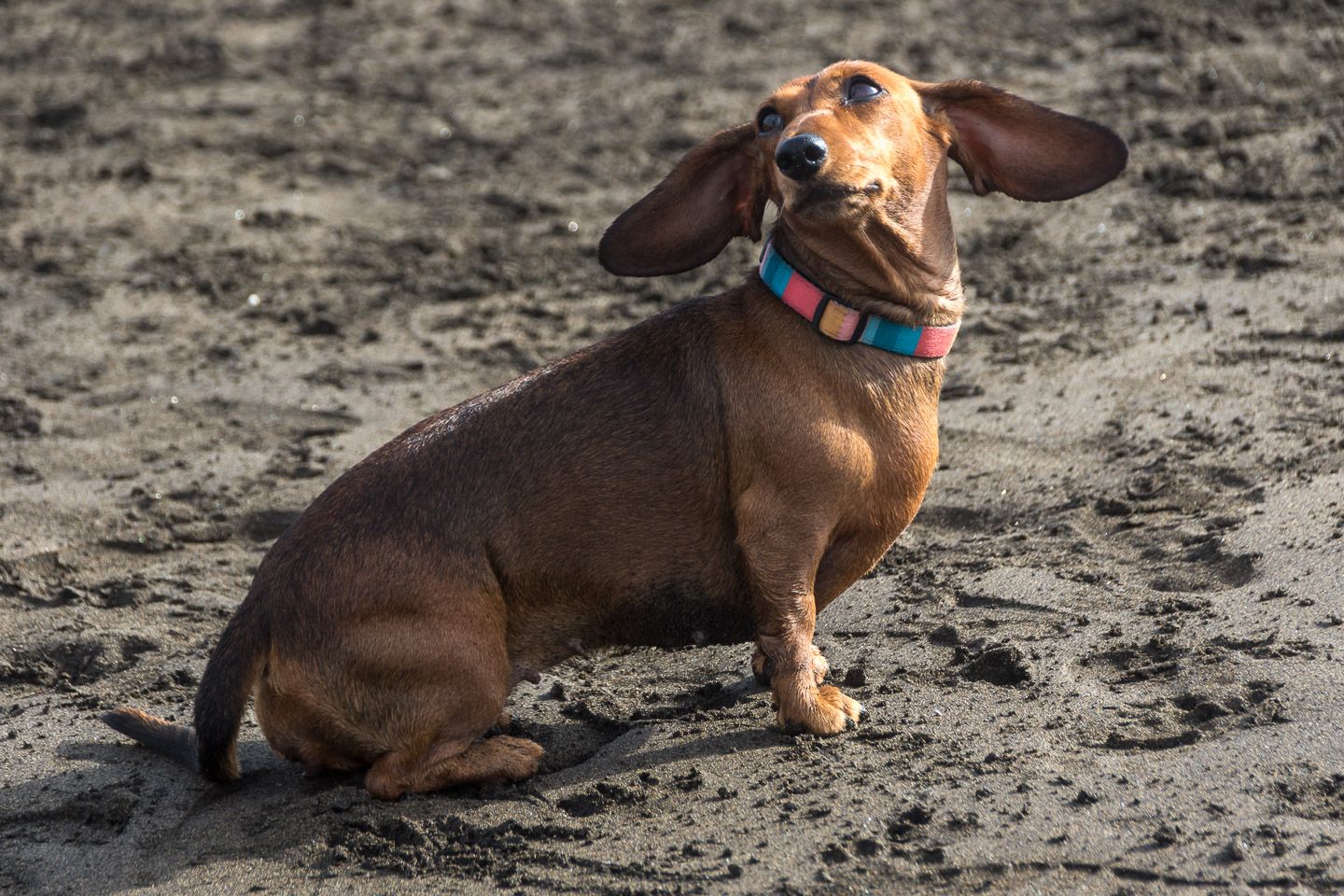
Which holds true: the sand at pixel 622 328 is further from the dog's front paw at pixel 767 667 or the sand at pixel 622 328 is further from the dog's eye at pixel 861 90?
the dog's eye at pixel 861 90

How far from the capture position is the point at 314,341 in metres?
7.56

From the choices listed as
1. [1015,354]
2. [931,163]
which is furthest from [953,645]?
[1015,354]

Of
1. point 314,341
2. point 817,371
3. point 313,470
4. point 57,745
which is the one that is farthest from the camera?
point 314,341

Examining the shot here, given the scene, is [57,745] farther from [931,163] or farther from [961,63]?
[961,63]

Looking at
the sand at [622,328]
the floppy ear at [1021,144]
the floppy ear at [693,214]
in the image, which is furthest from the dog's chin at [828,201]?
the sand at [622,328]

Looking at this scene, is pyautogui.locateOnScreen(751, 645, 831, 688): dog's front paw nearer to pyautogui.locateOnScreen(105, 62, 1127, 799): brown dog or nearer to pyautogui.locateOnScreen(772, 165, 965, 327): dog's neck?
pyautogui.locateOnScreen(105, 62, 1127, 799): brown dog

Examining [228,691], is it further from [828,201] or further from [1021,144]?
[1021,144]

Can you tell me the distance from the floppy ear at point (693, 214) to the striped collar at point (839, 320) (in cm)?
27

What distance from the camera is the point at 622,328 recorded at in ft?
23.8

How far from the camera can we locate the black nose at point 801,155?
3934mm

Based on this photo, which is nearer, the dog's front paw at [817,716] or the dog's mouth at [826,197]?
the dog's mouth at [826,197]

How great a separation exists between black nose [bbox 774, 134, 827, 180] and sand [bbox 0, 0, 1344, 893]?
149 cm

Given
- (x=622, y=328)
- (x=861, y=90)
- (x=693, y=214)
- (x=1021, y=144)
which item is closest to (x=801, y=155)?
(x=861, y=90)

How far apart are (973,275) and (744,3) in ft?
13.8
